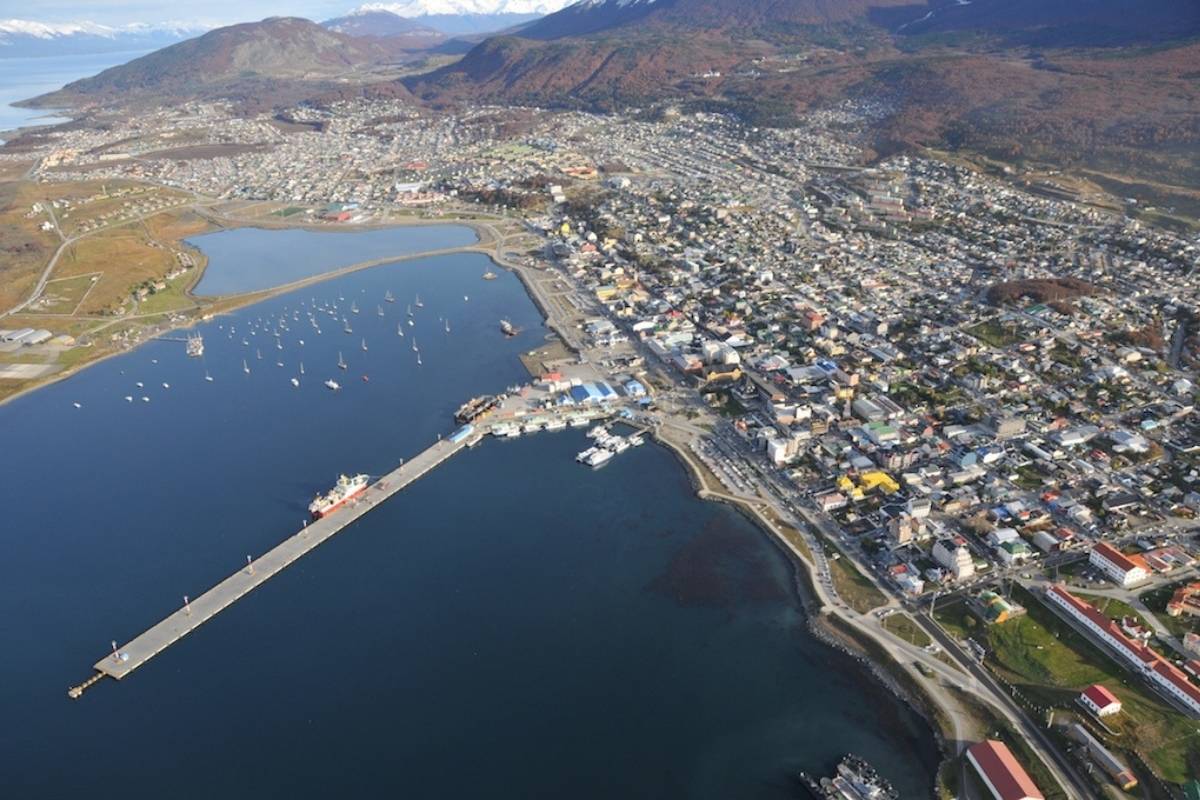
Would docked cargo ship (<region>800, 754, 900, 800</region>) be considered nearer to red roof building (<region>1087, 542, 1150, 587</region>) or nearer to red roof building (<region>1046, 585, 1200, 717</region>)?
red roof building (<region>1046, 585, 1200, 717</region>)

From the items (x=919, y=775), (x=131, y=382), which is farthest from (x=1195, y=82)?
(x=131, y=382)

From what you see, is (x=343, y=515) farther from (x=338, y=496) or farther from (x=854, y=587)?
(x=854, y=587)

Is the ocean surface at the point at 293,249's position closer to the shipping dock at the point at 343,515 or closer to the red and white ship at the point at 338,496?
the shipping dock at the point at 343,515

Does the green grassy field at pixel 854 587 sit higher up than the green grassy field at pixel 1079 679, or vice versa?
the green grassy field at pixel 854 587

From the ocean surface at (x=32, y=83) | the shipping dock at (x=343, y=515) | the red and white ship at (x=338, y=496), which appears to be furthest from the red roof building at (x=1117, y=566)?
the ocean surface at (x=32, y=83)

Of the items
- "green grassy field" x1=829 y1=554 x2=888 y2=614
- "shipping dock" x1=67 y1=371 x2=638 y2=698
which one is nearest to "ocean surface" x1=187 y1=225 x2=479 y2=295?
"shipping dock" x1=67 y1=371 x2=638 y2=698
